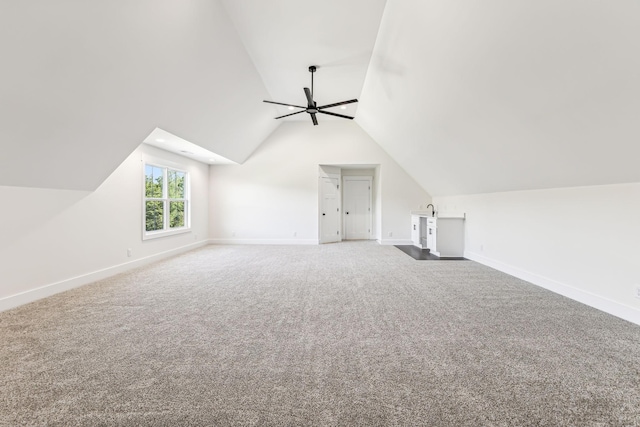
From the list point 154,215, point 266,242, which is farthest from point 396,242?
point 154,215

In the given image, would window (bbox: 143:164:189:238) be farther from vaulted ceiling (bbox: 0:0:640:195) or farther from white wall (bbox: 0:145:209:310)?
vaulted ceiling (bbox: 0:0:640:195)

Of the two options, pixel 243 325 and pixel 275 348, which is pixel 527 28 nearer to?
pixel 275 348

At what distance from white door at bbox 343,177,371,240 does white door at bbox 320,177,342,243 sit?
2.21ft

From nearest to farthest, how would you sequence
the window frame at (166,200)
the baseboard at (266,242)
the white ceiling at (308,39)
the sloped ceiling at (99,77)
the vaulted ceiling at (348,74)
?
the vaulted ceiling at (348,74) < the sloped ceiling at (99,77) < the white ceiling at (308,39) < the window frame at (166,200) < the baseboard at (266,242)

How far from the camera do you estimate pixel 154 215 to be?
5.71 metres

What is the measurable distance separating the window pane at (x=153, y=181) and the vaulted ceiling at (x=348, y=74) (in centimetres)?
141

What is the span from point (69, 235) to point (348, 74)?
5.01 metres

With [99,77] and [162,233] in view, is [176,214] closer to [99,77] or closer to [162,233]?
[162,233]

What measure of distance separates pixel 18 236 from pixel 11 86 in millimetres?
1854

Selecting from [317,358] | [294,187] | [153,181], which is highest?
[294,187]

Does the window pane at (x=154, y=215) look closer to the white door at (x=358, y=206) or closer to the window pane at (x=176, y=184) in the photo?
the window pane at (x=176, y=184)

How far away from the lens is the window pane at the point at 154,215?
5513mm

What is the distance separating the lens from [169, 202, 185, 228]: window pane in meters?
6.36

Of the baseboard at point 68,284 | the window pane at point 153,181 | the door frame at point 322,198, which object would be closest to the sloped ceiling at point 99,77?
the baseboard at point 68,284
